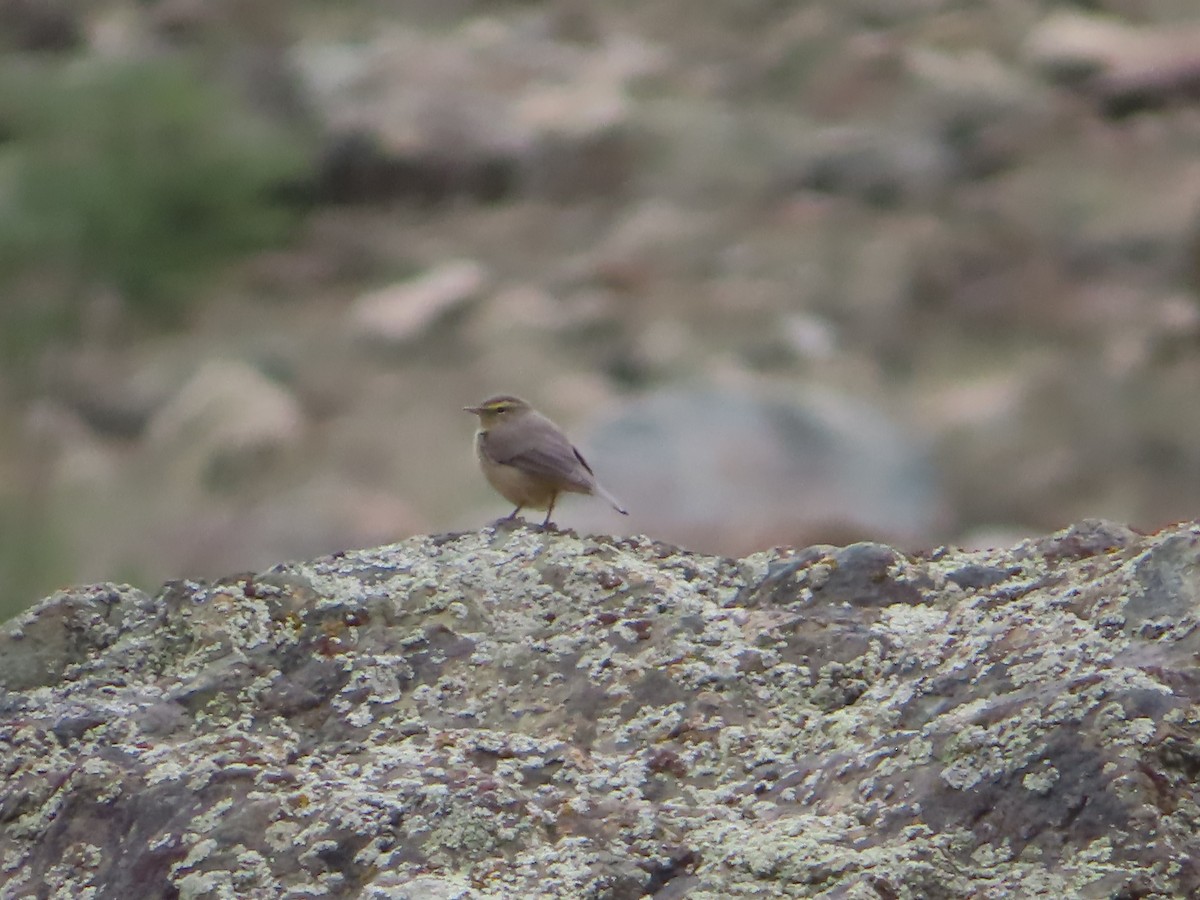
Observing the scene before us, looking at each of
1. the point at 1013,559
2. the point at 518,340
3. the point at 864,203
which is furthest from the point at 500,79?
the point at 1013,559

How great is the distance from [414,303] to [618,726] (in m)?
19.1

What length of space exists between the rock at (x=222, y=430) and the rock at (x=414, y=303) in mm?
1473

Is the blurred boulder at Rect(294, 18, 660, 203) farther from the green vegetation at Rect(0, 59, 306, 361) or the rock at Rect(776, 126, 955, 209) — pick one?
the green vegetation at Rect(0, 59, 306, 361)

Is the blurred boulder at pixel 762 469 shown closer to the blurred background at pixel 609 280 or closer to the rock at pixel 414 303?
the blurred background at pixel 609 280

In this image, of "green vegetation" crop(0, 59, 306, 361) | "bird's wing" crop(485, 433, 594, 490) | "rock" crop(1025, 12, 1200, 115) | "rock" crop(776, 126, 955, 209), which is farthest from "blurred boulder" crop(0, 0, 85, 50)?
"bird's wing" crop(485, 433, 594, 490)

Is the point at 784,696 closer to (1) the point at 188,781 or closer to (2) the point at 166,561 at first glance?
(1) the point at 188,781

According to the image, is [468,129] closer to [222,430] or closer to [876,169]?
[876,169]

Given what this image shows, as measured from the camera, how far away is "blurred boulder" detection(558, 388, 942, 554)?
16.2 m

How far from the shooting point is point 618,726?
3697 millimetres

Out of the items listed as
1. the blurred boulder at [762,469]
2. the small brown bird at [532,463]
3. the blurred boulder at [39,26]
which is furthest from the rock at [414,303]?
the small brown bird at [532,463]

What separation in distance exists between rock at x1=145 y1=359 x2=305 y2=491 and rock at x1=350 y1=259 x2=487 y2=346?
1473mm

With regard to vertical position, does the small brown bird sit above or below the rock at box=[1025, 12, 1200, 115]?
below

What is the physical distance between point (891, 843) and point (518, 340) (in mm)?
18584

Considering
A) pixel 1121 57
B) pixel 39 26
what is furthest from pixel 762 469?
pixel 39 26
